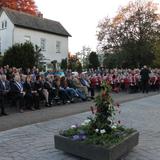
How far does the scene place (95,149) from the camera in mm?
7680

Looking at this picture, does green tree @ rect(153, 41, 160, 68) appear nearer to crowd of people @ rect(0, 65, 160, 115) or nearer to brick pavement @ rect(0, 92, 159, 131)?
crowd of people @ rect(0, 65, 160, 115)

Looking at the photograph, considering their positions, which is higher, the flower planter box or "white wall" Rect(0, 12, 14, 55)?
"white wall" Rect(0, 12, 14, 55)

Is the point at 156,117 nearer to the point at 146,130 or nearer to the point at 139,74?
the point at 146,130

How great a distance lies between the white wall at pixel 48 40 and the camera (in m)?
44.8

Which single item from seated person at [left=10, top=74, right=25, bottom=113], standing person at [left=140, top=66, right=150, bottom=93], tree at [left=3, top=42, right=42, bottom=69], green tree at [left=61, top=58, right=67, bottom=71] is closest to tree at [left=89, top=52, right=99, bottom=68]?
green tree at [left=61, top=58, right=67, bottom=71]

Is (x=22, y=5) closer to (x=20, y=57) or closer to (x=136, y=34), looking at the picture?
(x=136, y=34)

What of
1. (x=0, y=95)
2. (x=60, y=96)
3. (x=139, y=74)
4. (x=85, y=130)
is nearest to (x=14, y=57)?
(x=139, y=74)

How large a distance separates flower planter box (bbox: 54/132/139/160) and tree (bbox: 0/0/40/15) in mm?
46934

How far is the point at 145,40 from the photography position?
55594mm

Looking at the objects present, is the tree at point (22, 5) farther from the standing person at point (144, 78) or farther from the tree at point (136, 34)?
the standing person at point (144, 78)

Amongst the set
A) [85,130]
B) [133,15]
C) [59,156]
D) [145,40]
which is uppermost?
[133,15]

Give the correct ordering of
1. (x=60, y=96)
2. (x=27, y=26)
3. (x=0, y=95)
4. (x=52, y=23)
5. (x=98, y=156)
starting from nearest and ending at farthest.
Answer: (x=98, y=156) → (x=0, y=95) → (x=60, y=96) → (x=27, y=26) → (x=52, y=23)

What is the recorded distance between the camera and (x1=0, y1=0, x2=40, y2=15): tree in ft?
174

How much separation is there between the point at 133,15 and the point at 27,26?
724 inches
